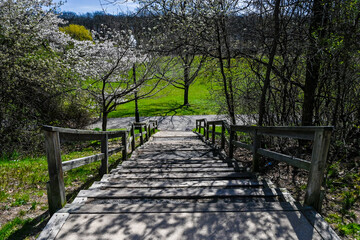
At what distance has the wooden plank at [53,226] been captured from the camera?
200 cm

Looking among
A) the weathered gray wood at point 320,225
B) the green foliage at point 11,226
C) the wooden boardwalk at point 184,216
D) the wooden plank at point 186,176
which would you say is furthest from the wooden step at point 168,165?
the weathered gray wood at point 320,225

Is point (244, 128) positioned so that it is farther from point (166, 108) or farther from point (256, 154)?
point (166, 108)

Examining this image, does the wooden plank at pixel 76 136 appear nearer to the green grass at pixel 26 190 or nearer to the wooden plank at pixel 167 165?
the green grass at pixel 26 190

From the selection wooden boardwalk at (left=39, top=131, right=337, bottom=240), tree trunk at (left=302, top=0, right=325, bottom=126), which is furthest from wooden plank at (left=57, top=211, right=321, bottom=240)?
tree trunk at (left=302, top=0, right=325, bottom=126)

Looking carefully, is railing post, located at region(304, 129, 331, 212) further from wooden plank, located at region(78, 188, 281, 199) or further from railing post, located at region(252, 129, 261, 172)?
railing post, located at region(252, 129, 261, 172)

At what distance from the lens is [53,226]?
2.13 meters

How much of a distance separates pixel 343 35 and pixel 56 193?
19.0 feet

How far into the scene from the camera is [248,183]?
3.37 metres

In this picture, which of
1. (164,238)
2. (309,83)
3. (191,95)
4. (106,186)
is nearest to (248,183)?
(164,238)

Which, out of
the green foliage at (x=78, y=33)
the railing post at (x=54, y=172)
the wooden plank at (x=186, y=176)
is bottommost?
the wooden plank at (x=186, y=176)

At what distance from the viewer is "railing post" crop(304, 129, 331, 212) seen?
7.60 feet

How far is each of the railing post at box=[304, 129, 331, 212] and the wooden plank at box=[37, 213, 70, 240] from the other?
104 inches

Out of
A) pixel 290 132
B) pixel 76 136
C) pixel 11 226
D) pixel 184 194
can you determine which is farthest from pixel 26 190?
pixel 290 132

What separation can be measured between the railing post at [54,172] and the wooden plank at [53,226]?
311 millimetres
